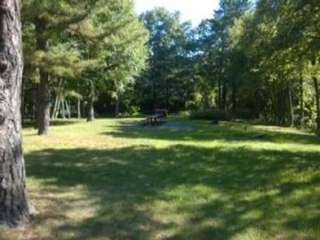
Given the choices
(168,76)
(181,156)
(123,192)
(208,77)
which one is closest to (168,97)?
(168,76)

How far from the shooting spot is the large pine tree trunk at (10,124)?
21.3 ft

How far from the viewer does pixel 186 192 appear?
8.71 m

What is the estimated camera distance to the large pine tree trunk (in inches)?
256

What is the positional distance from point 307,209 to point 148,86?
59661 mm

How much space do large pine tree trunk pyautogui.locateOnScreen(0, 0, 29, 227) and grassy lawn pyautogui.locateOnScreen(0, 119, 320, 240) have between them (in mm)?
319

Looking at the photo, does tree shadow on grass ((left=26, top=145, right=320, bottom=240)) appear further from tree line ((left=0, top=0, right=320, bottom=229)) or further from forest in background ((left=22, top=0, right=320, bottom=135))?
forest in background ((left=22, top=0, right=320, bottom=135))

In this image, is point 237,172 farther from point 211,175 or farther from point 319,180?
point 319,180

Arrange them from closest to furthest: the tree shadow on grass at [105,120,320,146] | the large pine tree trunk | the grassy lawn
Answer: the large pine tree trunk
the grassy lawn
the tree shadow on grass at [105,120,320,146]

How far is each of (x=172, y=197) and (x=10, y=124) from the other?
2.77 meters

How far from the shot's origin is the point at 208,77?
62281 mm

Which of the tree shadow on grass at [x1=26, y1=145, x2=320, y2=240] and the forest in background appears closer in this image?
the tree shadow on grass at [x1=26, y1=145, x2=320, y2=240]

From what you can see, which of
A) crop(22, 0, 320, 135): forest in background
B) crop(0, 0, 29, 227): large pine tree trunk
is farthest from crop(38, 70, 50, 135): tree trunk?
crop(0, 0, 29, 227): large pine tree trunk

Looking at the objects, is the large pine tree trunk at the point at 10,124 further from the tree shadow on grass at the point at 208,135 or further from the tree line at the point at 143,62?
the tree shadow on grass at the point at 208,135

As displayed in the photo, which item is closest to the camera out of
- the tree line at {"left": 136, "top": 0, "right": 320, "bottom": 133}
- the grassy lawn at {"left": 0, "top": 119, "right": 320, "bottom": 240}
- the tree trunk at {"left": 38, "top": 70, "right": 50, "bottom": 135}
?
the grassy lawn at {"left": 0, "top": 119, "right": 320, "bottom": 240}
